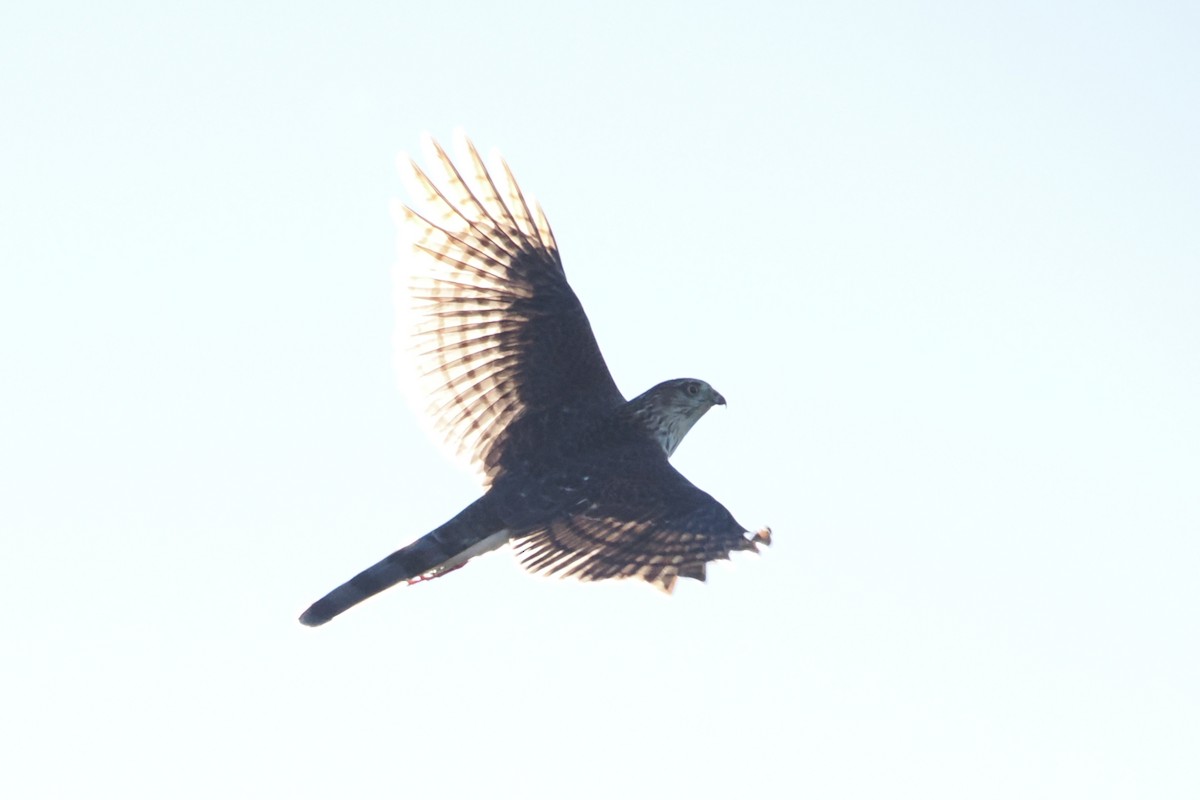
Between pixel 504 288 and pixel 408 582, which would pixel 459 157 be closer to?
pixel 504 288

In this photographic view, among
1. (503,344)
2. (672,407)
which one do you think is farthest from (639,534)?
(503,344)

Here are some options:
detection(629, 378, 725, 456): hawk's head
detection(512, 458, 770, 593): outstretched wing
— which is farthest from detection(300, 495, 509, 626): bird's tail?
detection(629, 378, 725, 456): hawk's head

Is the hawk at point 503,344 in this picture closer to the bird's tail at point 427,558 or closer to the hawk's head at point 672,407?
the hawk's head at point 672,407

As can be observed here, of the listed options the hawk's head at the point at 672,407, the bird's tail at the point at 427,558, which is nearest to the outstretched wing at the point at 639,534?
the bird's tail at the point at 427,558

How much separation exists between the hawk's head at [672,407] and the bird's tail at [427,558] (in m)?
1.44

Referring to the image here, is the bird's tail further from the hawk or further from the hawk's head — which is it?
the hawk's head

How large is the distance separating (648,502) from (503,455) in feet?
4.58

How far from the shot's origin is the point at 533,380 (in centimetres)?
1292

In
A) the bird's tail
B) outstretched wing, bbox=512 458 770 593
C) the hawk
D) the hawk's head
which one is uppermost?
the hawk

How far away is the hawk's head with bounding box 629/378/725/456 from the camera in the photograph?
41.9ft

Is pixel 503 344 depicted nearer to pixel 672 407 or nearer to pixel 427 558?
pixel 672 407

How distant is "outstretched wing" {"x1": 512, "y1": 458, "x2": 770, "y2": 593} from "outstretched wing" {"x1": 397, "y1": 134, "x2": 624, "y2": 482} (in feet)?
3.09

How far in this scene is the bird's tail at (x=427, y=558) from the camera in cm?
1138

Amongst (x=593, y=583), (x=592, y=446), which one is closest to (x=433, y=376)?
(x=592, y=446)
